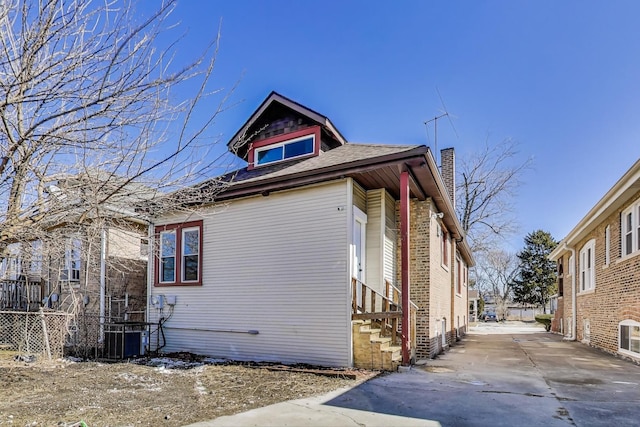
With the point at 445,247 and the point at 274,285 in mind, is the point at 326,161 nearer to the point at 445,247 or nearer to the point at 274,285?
the point at 274,285

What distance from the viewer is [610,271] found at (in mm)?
11711

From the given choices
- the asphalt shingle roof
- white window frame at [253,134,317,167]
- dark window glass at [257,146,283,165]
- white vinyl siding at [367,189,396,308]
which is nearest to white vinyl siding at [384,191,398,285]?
white vinyl siding at [367,189,396,308]

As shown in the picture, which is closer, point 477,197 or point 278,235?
point 278,235

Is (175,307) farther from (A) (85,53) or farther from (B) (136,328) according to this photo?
(A) (85,53)

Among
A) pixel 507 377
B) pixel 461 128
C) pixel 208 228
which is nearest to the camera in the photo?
pixel 507 377

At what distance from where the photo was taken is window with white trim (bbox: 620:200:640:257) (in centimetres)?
941

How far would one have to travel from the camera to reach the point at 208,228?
10.6 meters

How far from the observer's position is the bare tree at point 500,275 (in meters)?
50.2

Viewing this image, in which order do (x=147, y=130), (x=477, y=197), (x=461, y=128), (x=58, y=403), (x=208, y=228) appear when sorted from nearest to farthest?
(x=147, y=130) < (x=58, y=403) < (x=208, y=228) < (x=461, y=128) < (x=477, y=197)

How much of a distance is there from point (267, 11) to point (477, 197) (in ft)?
84.4

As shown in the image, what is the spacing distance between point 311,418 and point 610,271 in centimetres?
1064

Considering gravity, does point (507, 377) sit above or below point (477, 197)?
below

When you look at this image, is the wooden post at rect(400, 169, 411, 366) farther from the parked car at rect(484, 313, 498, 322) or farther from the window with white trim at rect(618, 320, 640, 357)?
the parked car at rect(484, 313, 498, 322)

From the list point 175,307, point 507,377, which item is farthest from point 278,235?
point 507,377
